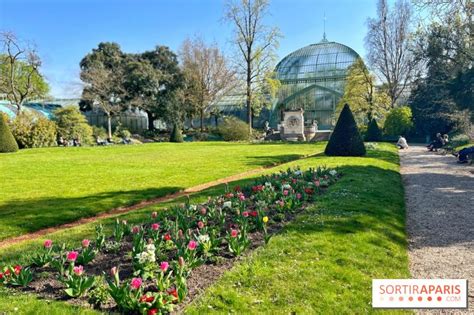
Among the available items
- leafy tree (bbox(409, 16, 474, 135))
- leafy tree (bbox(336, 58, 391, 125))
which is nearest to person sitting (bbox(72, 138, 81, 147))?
leafy tree (bbox(409, 16, 474, 135))

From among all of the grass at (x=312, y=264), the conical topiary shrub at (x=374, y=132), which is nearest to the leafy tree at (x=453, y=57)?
the conical topiary shrub at (x=374, y=132)

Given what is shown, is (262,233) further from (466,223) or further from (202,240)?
(466,223)

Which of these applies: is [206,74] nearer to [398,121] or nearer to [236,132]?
[236,132]

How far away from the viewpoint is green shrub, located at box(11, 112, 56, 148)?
2414 centimetres

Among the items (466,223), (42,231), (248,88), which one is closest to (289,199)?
(466,223)

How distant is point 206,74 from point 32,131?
819 inches

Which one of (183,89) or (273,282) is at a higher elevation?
(183,89)

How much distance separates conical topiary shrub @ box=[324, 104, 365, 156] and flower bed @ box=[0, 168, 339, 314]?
11.1 m

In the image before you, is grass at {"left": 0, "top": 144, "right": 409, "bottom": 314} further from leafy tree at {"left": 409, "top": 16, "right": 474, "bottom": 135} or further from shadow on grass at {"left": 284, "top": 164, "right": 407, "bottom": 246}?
leafy tree at {"left": 409, "top": 16, "right": 474, "bottom": 135}

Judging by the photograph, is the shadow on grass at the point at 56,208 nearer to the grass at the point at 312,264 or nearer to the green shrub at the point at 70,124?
the grass at the point at 312,264

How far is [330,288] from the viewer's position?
3.22 metres

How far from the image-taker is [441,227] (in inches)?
228

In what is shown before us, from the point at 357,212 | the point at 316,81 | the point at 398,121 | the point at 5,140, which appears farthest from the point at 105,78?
the point at 357,212

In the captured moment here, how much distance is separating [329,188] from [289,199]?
2289 mm
